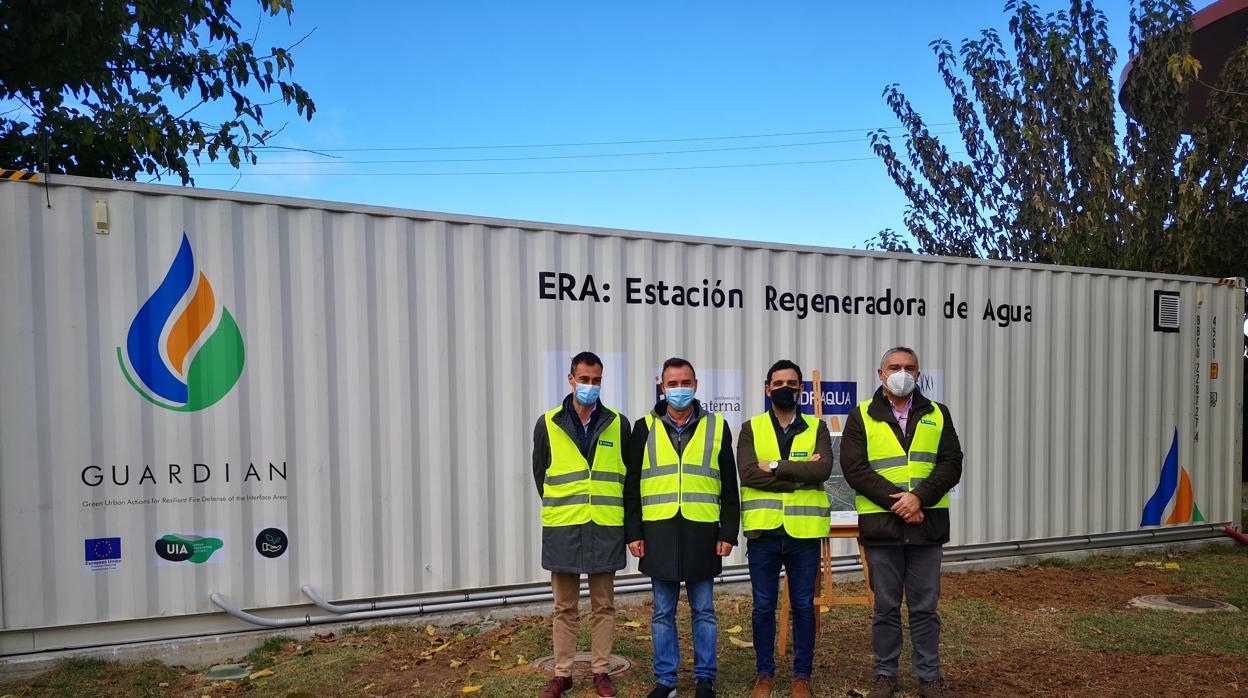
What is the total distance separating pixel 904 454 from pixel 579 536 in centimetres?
177

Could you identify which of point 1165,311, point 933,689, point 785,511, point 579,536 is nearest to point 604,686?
point 579,536

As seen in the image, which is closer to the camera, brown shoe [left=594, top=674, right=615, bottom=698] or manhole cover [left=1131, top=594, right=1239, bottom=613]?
brown shoe [left=594, top=674, right=615, bottom=698]

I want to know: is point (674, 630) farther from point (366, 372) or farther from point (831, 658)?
point (366, 372)

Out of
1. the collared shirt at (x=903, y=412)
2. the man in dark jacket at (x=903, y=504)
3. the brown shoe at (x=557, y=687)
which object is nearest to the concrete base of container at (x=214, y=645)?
the brown shoe at (x=557, y=687)

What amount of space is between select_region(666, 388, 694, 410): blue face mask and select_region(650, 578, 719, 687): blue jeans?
2.97 ft

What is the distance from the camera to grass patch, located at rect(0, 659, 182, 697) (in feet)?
15.5

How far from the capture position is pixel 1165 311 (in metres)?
8.79

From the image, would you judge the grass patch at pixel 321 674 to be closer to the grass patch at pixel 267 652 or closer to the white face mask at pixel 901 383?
the grass patch at pixel 267 652

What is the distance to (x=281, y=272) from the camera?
5570mm

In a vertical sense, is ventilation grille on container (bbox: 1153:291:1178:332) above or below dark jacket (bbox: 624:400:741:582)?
above

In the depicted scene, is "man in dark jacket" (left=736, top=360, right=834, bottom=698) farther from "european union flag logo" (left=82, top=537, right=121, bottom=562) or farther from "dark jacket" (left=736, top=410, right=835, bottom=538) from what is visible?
"european union flag logo" (left=82, top=537, right=121, bottom=562)

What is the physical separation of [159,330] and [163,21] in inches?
141

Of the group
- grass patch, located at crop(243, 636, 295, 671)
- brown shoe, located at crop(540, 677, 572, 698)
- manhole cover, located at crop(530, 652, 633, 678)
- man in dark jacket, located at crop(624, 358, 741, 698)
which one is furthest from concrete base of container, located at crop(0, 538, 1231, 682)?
man in dark jacket, located at crop(624, 358, 741, 698)

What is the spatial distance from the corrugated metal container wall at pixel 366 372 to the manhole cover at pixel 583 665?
106 centimetres
